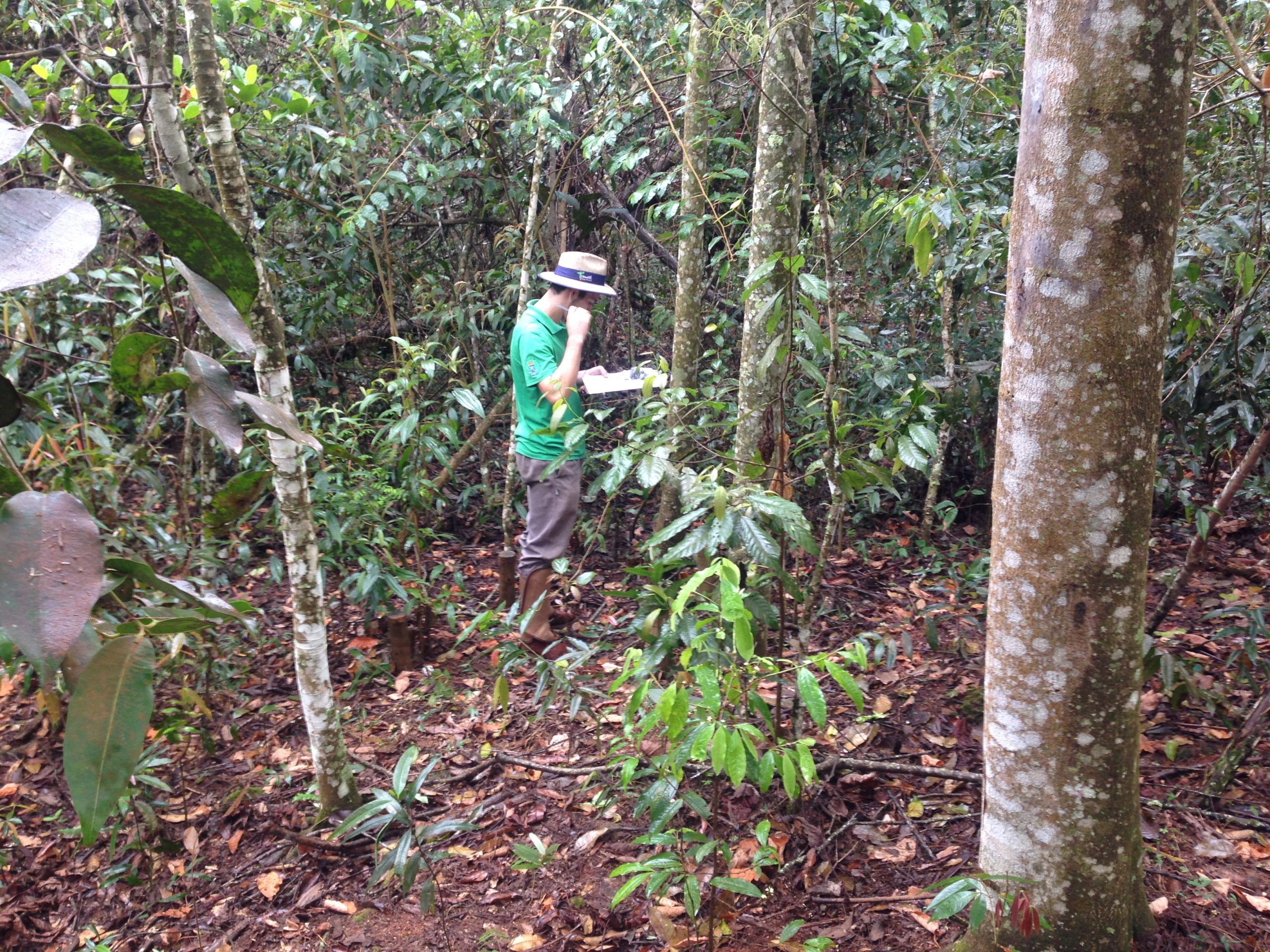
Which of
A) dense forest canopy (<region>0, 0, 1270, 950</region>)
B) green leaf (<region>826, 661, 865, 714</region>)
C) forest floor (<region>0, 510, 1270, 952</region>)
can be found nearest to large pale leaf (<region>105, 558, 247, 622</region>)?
dense forest canopy (<region>0, 0, 1270, 950</region>)

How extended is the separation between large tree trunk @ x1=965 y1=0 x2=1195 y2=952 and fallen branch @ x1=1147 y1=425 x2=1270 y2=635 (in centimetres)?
123

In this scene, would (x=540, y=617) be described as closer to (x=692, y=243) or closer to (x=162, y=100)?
(x=692, y=243)

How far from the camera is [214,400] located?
0.92m

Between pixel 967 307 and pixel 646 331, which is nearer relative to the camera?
pixel 967 307

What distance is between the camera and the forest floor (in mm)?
2193

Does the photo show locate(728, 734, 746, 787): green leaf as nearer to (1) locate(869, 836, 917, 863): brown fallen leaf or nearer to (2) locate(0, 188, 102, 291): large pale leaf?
(1) locate(869, 836, 917, 863): brown fallen leaf

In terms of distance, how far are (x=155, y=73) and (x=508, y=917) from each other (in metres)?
2.45

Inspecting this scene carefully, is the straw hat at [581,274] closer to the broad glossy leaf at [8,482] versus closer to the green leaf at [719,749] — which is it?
the green leaf at [719,749]

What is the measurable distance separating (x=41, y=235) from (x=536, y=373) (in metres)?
3.30

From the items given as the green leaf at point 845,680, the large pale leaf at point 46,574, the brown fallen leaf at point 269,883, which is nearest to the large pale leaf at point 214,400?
the large pale leaf at point 46,574

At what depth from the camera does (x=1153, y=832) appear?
2.29m

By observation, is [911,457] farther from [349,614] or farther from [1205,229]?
[349,614]

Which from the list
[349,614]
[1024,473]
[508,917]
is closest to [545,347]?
[349,614]

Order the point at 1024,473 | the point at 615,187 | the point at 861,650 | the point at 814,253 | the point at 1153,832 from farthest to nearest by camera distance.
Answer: the point at 615,187
the point at 814,253
the point at 1153,832
the point at 861,650
the point at 1024,473
